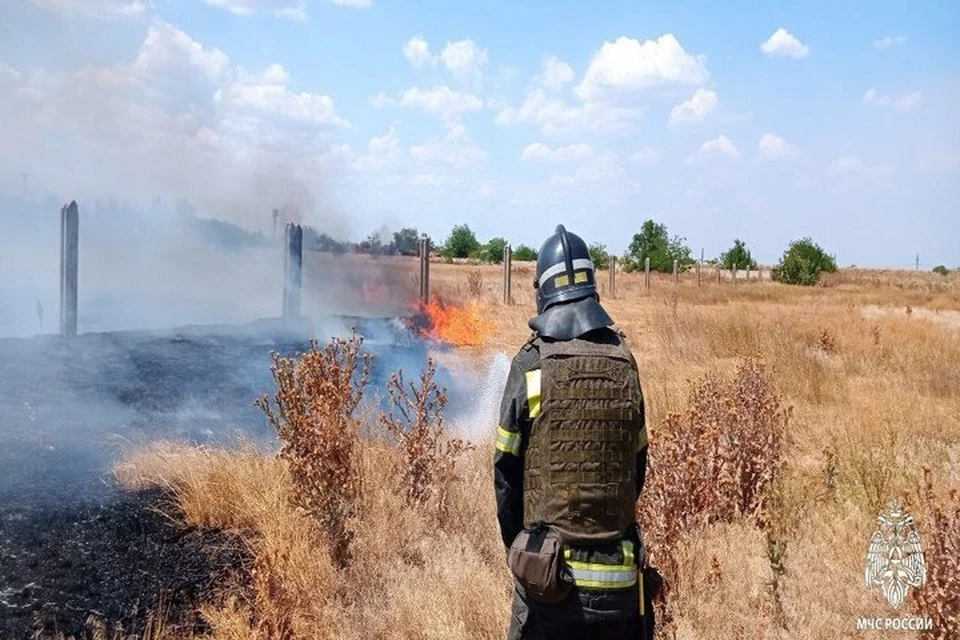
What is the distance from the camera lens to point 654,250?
45.3 metres

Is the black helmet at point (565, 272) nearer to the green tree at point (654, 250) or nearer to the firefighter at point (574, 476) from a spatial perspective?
the firefighter at point (574, 476)

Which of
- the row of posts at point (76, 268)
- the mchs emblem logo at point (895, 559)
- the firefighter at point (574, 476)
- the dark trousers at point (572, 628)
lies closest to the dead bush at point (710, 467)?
the mchs emblem logo at point (895, 559)

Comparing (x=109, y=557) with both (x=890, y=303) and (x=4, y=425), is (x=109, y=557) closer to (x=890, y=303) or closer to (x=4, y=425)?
(x=4, y=425)

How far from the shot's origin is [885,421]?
23.4 feet

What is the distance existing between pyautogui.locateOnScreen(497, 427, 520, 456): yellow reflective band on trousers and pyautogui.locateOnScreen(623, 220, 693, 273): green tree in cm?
4209

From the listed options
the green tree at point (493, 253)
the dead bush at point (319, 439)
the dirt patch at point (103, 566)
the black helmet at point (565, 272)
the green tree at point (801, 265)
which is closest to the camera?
the black helmet at point (565, 272)

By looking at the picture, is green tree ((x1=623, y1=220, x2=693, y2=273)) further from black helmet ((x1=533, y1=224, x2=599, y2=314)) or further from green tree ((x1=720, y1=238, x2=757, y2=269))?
black helmet ((x1=533, y1=224, x2=599, y2=314))

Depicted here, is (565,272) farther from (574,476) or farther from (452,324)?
(452,324)

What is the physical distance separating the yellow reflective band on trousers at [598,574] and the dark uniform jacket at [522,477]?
0.06 ft

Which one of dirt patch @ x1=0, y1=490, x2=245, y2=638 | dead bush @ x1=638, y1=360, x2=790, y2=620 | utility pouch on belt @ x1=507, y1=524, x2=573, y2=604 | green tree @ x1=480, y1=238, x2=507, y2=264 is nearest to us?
utility pouch on belt @ x1=507, y1=524, x2=573, y2=604

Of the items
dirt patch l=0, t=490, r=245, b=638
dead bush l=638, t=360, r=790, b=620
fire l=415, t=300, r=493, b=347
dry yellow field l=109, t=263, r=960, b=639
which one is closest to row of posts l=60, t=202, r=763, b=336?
fire l=415, t=300, r=493, b=347

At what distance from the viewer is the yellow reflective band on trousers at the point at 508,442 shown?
2.63 meters

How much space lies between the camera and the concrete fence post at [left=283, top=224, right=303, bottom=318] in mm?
12312

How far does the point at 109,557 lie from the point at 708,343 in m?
9.60
